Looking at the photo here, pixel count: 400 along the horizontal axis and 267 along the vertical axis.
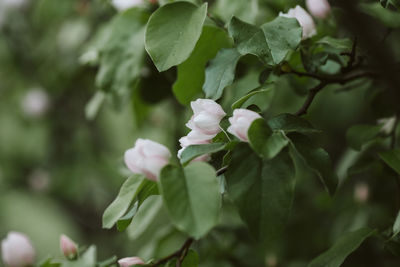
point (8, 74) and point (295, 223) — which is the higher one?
point (8, 74)

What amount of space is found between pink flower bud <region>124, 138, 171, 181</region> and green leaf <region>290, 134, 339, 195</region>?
0.13m

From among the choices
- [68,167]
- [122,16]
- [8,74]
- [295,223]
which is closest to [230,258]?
[295,223]

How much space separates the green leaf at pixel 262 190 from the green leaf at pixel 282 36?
14 cm

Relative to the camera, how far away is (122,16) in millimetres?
833

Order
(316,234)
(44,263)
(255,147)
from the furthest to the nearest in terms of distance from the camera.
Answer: (316,234)
(44,263)
(255,147)

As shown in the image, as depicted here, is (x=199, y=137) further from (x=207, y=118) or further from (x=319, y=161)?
(x=319, y=161)

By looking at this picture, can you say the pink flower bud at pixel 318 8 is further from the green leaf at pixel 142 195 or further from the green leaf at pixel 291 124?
the green leaf at pixel 142 195

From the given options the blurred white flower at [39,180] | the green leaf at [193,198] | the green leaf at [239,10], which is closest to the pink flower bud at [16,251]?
the green leaf at [193,198]

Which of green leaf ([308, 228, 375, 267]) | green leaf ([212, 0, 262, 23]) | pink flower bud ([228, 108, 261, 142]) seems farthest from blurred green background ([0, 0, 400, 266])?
pink flower bud ([228, 108, 261, 142])

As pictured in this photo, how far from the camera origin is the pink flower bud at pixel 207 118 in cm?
55

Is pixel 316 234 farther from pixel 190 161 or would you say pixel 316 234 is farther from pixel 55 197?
pixel 55 197

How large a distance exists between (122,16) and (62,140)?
3.96 ft

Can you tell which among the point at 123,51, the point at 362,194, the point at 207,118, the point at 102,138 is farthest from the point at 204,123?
the point at 102,138

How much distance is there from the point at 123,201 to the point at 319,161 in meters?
0.21
